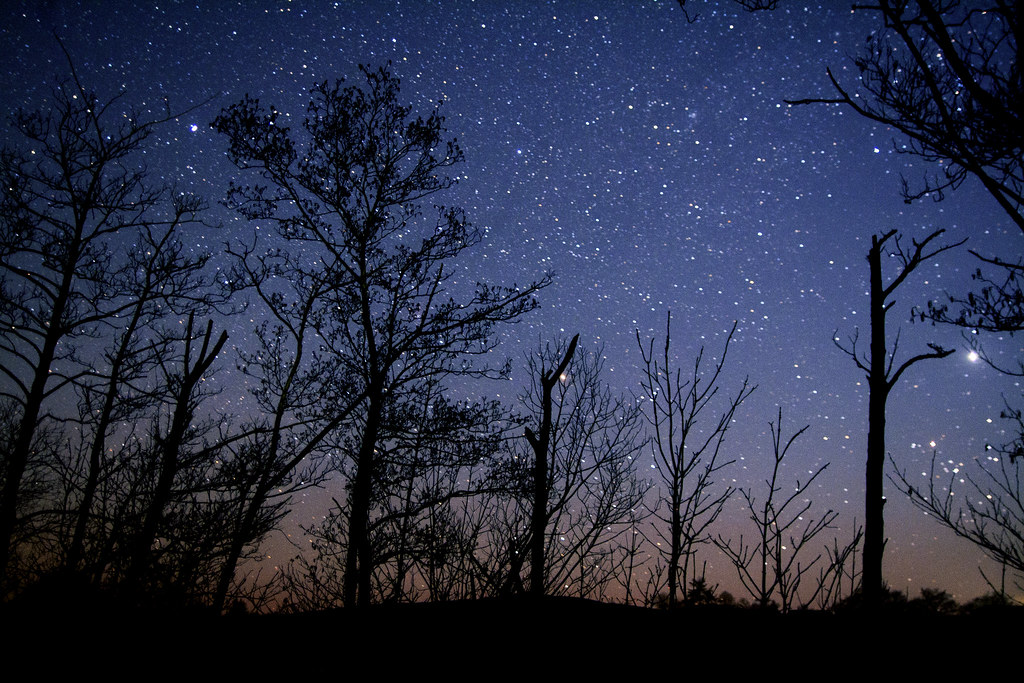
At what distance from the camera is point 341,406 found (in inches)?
452

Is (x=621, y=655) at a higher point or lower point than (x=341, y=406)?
lower

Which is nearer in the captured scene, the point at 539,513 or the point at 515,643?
the point at 515,643

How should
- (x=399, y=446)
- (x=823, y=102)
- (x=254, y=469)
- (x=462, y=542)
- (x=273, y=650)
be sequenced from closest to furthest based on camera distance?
(x=273, y=650) → (x=462, y=542) → (x=823, y=102) → (x=254, y=469) → (x=399, y=446)

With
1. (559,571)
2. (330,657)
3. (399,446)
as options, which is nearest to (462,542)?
(559,571)

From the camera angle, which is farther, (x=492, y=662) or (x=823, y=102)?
(x=823, y=102)

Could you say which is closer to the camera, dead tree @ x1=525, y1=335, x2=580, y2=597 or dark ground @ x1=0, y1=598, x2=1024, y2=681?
dark ground @ x1=0, y1=598, x2=1024, y2=681

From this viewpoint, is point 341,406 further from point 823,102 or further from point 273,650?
point 823,102

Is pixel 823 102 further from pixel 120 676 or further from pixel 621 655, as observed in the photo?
pixel 120 676

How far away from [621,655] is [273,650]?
5.94ft

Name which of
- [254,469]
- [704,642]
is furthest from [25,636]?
[254,469]

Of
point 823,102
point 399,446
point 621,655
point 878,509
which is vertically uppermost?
point 823,102

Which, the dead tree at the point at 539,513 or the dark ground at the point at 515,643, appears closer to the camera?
the dark ground at the point at 515,643

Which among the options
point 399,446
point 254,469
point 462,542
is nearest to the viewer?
point 462,542

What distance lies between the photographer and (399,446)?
35.4 ft
